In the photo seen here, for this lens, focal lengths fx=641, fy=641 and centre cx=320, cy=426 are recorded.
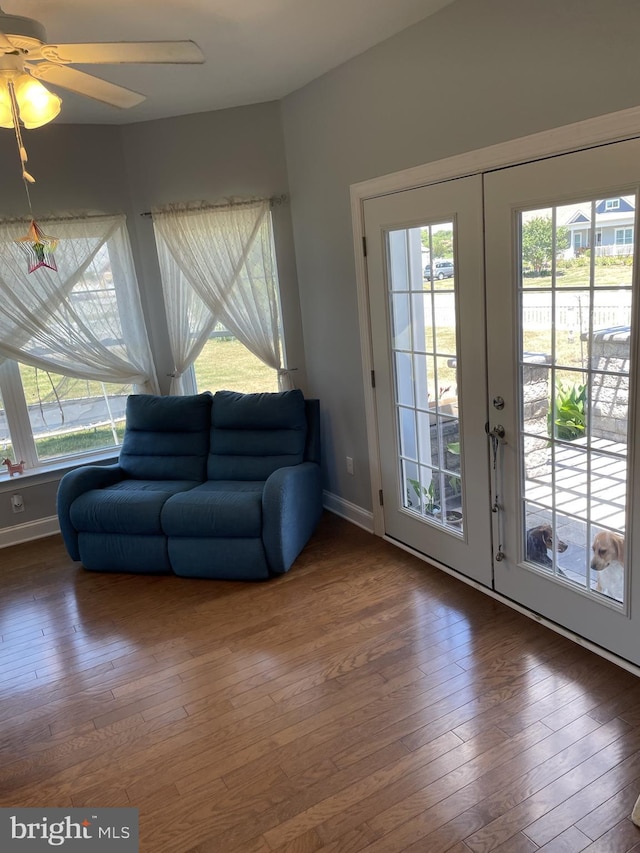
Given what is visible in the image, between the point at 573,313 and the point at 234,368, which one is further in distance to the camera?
Answer: the point at 234,368

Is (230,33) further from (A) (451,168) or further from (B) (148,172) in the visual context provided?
(B) (148,172)

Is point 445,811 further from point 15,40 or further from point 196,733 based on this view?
point 15,40

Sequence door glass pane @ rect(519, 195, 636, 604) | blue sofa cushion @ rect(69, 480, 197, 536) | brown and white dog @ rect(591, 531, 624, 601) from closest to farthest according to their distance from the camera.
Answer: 1. door glass pane @ rect(519, 195, 636, 604)
2. brown and white dog @ rect(591, 531, 624, 601)
3. blue sofa cushion @ rect(69, 480, 197, 536)

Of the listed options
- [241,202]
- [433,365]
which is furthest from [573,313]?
[241,202]

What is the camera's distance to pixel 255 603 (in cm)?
328

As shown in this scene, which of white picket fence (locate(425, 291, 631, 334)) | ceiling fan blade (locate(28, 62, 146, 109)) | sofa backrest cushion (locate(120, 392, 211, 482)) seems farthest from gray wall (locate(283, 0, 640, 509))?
ceiling fan blade (locate(28, 62, 146, 109))

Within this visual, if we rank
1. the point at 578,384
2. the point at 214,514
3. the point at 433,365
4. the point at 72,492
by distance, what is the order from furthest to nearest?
the point at 72,492 < the point at 214,514 < the point at 433,365 < the point at 578,384

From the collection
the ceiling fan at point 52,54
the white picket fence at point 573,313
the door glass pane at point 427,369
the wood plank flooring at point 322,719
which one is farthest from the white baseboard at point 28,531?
the white picket fence at point 573,313

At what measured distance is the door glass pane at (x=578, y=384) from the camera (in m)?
2.31

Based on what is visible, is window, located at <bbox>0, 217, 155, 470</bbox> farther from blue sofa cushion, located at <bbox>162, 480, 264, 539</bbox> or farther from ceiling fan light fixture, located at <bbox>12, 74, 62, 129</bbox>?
ceiling fan light fixture, located at <bbox>12, 74, 62, 129</bbox>

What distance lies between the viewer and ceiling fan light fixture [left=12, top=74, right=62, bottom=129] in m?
1.97

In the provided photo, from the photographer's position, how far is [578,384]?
2.51 m

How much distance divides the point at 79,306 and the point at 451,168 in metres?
2.67

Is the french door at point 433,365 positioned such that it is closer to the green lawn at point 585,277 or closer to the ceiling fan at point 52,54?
the green lawn at point 585,277
